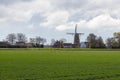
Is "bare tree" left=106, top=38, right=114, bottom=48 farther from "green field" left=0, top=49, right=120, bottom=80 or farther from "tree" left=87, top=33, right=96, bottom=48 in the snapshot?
"green field" left=0, top=49, right=120, bottom=80

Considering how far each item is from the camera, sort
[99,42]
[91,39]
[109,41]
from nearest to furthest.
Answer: [99,42] < [91,39] < [109,41]

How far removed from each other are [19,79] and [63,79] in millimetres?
2409

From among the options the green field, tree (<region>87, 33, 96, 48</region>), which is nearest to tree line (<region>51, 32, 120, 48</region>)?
tree (<region>87, 33, 96, 48</region>)

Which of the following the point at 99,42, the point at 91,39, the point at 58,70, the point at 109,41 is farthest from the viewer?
the point at 109,41

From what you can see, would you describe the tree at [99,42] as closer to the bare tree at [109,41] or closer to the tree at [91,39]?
the tree at [91,39]

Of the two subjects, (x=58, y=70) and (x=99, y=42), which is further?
(x=99, y=42)

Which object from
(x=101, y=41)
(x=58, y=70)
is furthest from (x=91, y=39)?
(x=58, y=70)

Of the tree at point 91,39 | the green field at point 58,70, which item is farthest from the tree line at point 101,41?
the green field at point 58,70

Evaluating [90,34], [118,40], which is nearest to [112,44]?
[118,40]

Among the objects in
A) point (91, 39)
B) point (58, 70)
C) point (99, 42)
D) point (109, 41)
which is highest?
point (91, 39)

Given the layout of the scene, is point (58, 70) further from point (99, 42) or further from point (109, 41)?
point (109, 41)

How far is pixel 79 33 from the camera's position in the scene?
181 m

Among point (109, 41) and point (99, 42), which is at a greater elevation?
point (109, 41)

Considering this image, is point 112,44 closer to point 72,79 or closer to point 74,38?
point 74,38
